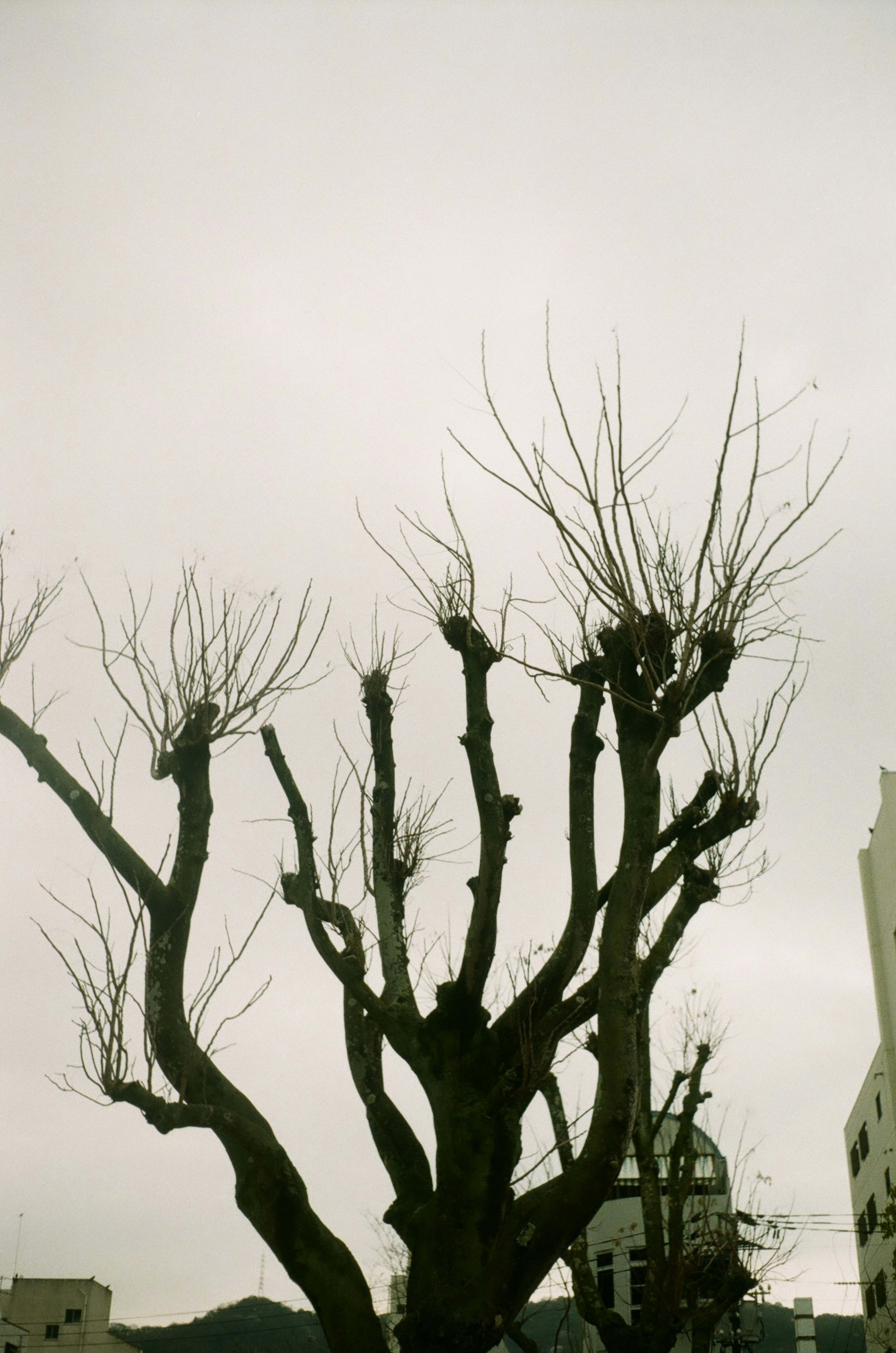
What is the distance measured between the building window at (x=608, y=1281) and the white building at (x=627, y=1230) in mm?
23

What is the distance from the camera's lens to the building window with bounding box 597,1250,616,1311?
1088 inches

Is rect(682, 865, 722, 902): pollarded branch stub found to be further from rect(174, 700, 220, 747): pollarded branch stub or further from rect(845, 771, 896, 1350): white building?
rect(845, 771, 896, 1350): white building

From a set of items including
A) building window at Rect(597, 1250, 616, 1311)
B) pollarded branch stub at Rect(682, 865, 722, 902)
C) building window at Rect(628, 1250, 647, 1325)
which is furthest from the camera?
building window at Rect(597, 1250, 616, 1311)

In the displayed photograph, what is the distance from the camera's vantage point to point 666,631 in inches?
220

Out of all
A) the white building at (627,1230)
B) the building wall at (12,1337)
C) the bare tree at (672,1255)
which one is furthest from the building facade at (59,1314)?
the bare tree at (672,1255)

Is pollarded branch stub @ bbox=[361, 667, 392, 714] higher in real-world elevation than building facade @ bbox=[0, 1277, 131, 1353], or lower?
higher

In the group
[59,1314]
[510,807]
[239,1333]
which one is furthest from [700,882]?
[59,1314]

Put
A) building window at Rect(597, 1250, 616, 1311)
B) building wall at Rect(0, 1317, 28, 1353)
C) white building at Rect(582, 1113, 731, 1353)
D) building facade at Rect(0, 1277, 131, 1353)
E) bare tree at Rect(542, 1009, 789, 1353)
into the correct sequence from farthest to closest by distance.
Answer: building facade at Rect(0, 1277, 131, 1353) < building wall at Rect(0, 1317, 28, 1353) < building window at Rect(597, 1250, 616, 1311) < white building at Rect(582, 1113, 731, 1353) < bare tree at Rect(542, 1009, 789, 1353)

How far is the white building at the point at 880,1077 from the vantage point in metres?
31.4

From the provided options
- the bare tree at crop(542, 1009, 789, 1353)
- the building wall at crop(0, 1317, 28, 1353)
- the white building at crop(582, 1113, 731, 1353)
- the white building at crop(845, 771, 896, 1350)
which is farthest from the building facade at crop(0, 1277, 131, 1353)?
the bare tree at crop(542, 1009, 789, 1353)

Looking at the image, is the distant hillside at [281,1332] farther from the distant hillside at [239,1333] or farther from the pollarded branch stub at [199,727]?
the pollarded branch stub at [199,727]

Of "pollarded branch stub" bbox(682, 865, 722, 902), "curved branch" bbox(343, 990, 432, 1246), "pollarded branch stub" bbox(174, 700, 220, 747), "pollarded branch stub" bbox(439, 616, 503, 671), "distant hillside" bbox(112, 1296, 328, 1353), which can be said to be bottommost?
"distant hillside" bbox(112, 1296, 328, 1353)

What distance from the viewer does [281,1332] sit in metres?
43.8

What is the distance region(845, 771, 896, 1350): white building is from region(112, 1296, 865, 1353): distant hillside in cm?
221
